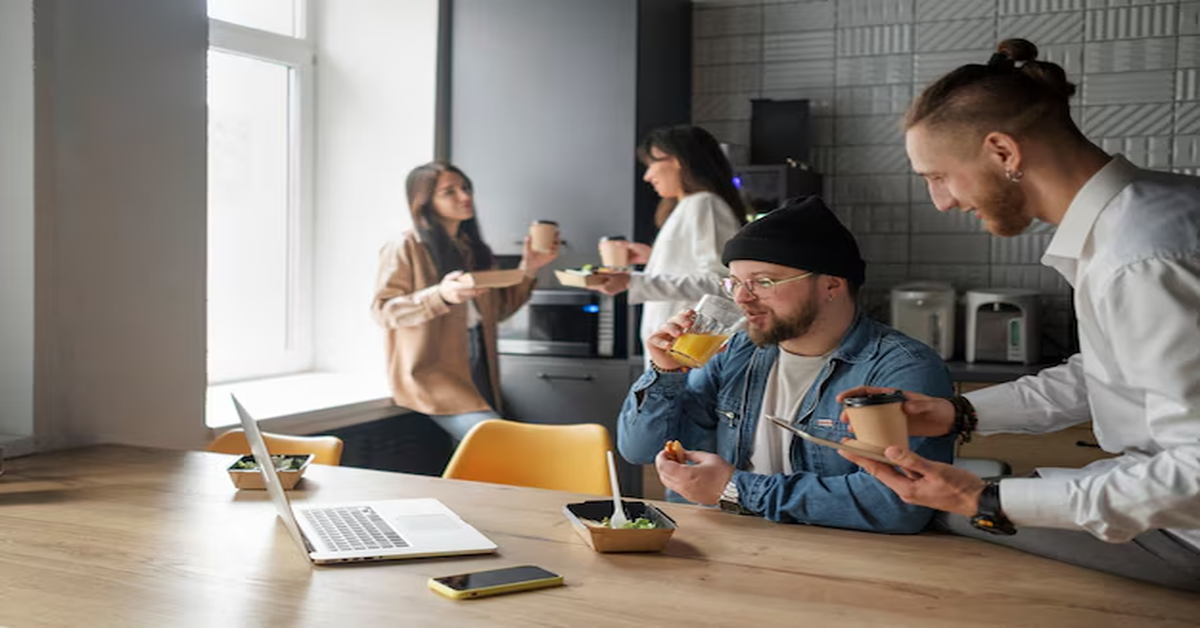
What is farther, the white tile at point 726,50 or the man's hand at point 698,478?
the white tile at point 726,50

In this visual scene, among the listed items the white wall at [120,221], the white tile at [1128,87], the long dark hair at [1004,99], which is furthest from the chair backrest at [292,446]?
the white tile at [1128,87]

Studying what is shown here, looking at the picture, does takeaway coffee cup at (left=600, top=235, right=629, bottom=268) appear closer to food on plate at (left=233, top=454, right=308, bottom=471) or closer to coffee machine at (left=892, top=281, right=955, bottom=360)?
coffee machine at (left=892, top=281, right=955, bottom=360)

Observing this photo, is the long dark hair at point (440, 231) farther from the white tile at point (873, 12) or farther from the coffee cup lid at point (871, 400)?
the coffee cup lid at point (871, 400)

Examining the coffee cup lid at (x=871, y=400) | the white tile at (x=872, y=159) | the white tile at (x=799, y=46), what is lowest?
the coffee cup lid at (x=871, y=400)

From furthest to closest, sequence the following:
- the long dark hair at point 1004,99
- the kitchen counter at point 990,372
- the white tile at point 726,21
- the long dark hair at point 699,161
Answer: the white tile at point 726,21
the kitchen counter at point 990,372
the long dark hair at point 699,161
the long dark hair at point 1004,99

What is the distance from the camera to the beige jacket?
422cm

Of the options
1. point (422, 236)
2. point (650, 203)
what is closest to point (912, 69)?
point (650, 203)

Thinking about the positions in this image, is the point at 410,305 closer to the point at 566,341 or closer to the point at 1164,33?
the point at 566,341

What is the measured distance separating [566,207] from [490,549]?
2.96m

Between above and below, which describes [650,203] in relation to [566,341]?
above

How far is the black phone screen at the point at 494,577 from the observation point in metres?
1.59

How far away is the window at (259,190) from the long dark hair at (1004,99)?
10.7ft

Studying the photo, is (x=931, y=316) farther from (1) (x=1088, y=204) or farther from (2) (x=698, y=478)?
(1) (x=1088, y=204)

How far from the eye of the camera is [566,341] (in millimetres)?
4609
